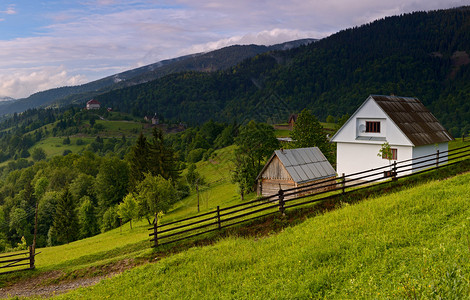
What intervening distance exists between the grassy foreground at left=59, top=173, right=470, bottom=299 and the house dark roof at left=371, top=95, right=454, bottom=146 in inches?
671

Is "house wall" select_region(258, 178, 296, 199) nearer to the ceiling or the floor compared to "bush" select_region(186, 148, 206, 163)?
nearer to the ceiling

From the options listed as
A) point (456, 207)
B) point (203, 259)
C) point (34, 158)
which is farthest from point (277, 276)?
point (34, 158)

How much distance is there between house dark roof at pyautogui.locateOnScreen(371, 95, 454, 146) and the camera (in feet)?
104

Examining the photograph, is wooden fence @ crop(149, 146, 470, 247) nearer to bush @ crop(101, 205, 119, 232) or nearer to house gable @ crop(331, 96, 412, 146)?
house gable @ crop(331, 96, 412, 146)

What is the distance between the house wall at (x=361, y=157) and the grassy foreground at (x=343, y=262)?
54.4ft

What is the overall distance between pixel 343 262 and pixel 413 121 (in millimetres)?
28183

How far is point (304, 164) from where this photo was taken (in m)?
40.4

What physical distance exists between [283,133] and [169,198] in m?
70.7

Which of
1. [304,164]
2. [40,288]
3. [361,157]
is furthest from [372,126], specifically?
[40,288]

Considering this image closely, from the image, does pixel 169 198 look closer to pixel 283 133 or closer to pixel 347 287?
pixel 347 287

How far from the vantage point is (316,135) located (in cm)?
5088

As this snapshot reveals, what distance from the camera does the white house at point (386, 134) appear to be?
104 ft

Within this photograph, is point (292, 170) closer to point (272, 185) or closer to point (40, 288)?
point (272, 185)

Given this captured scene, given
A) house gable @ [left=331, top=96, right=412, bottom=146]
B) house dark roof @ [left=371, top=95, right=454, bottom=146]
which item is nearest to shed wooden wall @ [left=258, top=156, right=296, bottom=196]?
house gable @ [left=331, top=96, right=412, bottom=146]
